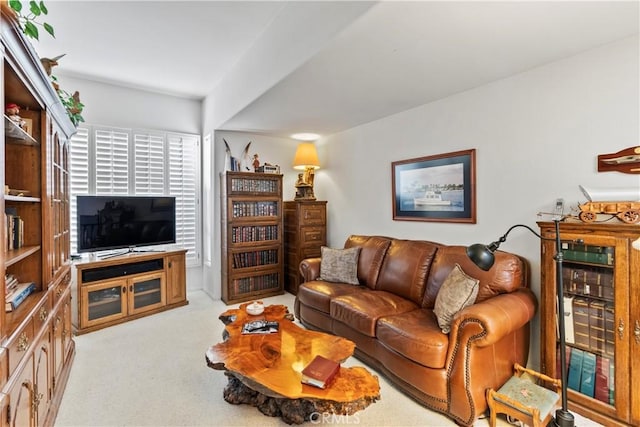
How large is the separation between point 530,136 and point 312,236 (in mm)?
2928

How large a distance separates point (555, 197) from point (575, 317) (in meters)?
0.84

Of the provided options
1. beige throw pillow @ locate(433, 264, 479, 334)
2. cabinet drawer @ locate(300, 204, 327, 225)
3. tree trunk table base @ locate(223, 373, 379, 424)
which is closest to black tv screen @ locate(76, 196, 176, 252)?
cabinet drawer @ locate(300, 204, 327, 225)

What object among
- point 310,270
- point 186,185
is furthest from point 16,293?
point 186,185

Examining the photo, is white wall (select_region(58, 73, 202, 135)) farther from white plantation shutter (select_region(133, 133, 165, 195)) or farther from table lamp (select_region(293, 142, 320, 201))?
table lamp (select_region(293, 142, 320, 201))

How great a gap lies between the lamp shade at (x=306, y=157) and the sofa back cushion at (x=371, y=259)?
1552 millimetres

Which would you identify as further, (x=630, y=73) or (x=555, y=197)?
(x=555, y=197)

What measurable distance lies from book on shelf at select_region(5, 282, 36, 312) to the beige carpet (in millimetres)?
882

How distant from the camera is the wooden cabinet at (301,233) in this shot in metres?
4.51

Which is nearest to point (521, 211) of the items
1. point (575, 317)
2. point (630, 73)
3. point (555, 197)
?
point (555, 197)

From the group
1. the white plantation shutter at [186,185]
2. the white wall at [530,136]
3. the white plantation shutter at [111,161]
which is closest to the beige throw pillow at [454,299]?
the white wall at [530,136]

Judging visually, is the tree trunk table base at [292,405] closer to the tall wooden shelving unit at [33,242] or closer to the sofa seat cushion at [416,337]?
the sofa seat cushion at [416,337]

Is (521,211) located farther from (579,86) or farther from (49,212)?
(49,212)

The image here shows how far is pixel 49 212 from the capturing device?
1959 millimetres

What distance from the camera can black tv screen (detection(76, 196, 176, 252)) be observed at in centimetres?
354
